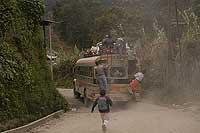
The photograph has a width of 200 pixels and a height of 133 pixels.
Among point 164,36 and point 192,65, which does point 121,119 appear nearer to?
point 192,65

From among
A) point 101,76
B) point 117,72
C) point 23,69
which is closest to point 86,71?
point 117,72

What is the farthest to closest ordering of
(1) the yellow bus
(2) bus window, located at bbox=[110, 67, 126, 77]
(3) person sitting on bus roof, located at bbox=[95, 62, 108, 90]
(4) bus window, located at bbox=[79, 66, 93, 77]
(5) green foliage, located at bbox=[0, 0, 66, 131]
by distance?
(4) bus window, located at bbox=[79, 66, 93, 77], (2) bus window, located at bbox=[110, 67, 126, 77], (1) the yellow bus, (3) person sitting on bus roof, located at bbox=[95, 62, 108, 90], (5) green foliage, located at bbox=[0, 0, 66, 131]

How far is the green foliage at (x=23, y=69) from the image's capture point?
50.8 ft

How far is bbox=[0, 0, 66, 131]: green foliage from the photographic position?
50.8ft

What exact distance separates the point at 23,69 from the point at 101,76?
4.85 meters

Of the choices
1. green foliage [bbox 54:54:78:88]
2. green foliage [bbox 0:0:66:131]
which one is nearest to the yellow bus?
green foliage [bbox 0:0:66:131]

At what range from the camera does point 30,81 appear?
57.8 feet

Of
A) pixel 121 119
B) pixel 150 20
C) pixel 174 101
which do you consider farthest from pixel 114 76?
pixel 150 20

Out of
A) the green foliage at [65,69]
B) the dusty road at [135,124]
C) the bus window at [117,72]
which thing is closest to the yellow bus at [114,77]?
the bus window at [117,72]

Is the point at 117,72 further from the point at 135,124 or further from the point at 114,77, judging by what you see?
the point at 135,124

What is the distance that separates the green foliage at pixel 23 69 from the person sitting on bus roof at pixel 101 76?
2.38 metres

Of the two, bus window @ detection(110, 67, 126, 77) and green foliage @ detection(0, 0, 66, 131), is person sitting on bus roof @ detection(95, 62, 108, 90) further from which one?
green foliage @ detection(0, 0, 66, 131)

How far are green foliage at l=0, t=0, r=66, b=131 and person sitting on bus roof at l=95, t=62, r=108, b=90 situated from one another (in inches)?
93.5

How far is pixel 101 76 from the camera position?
20.7 m
